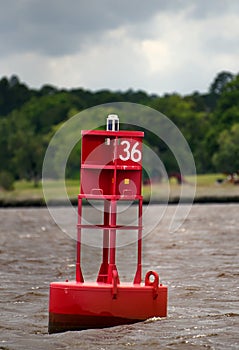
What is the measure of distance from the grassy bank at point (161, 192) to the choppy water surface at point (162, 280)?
65454 millimetres

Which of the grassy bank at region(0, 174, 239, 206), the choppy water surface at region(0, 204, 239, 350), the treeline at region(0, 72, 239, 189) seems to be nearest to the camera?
the choppy water surface at region(0, 204, 239, 350)

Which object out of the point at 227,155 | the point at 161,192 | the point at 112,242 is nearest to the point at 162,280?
the point at 112,242

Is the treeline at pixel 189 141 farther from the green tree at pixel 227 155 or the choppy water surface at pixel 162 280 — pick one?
the choppy water surface at pixel 162 280

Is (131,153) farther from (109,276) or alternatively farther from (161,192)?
(161,192)

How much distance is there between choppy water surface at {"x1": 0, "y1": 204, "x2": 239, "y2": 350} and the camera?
18.8 meters

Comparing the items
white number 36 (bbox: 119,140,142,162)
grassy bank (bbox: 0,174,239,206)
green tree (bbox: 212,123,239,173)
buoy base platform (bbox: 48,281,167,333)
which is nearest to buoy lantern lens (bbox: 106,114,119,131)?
white number 36 (bbox: 119,140,142,162)

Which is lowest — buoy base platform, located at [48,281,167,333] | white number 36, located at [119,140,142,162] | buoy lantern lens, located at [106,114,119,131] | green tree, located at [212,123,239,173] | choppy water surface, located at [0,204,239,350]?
choppy water surface, located at [0,204,239,350]

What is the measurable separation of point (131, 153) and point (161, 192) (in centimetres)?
8824

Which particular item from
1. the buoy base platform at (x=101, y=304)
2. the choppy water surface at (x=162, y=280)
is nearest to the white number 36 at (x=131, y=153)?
the buoy base platform at (x=101, y=304)

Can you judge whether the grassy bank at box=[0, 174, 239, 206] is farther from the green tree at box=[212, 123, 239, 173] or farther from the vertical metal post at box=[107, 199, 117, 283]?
the vertical metal post at box=[107, 199, 117, 283]

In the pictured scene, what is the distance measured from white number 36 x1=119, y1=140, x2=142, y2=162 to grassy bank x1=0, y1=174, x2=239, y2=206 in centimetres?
8820

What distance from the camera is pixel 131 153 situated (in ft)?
64.6

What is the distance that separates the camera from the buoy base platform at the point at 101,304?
62.7 feet

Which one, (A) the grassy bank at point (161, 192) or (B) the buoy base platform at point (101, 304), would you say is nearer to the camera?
(B) the buoy base platform at point (101, 304)
